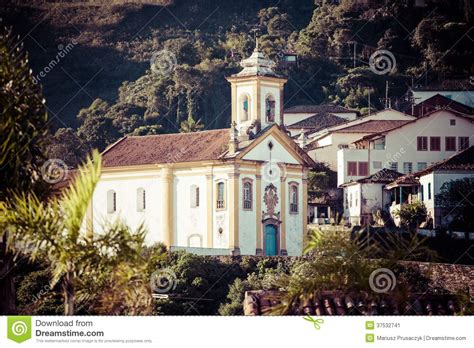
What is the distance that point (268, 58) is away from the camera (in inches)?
535

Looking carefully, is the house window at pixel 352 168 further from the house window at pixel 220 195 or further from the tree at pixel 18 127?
the tree at pixel 18 127

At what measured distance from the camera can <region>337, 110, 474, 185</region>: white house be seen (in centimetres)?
1042

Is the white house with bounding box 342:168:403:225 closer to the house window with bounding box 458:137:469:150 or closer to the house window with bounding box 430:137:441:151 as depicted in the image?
the house window with bounding box 430:137:441:151

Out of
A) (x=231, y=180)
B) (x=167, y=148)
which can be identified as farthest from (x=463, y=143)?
(x=231, y=180)

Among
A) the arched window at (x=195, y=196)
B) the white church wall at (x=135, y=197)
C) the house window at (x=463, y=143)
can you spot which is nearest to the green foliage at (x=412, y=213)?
the house window at (x=463, y=143)

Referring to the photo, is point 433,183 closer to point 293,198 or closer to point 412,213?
point 412,213

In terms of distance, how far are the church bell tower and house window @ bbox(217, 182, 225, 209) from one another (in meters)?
0.86

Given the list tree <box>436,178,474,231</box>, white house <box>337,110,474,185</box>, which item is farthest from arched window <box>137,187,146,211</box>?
tree <box>436,178,474,231</box>

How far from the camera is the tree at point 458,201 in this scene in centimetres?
1066

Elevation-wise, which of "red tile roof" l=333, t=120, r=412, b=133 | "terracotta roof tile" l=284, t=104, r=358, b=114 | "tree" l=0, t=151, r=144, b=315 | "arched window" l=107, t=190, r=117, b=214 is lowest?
"tree" l=0, t=151, r=144, b=315

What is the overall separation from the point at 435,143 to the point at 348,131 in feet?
3.56

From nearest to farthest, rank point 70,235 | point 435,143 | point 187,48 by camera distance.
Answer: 1. point 70,235
2. point 435,143
3. point 187,48

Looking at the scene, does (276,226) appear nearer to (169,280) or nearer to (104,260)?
(169,280)

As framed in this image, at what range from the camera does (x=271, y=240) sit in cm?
1655
